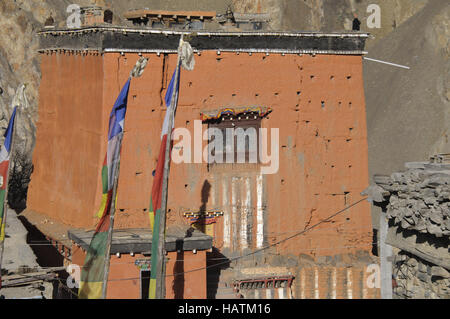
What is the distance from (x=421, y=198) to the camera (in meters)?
13.7

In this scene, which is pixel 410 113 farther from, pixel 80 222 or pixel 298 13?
pixel 80 222

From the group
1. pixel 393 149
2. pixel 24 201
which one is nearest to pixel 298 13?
pixel 393 149

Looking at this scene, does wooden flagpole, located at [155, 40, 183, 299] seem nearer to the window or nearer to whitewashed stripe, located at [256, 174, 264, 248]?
the window

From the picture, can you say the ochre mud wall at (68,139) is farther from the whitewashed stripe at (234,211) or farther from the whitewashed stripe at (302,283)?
the whitewashed stripe at (302,283)

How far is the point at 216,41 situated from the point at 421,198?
1072cm

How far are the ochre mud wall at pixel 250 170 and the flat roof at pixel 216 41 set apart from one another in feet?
0.86

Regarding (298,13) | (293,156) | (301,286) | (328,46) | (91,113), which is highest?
(298,13)

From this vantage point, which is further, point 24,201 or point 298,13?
point 298,13

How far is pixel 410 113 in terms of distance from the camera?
47719mm

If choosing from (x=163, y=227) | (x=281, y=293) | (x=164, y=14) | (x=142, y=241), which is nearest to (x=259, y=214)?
A: (x=281, y=293)

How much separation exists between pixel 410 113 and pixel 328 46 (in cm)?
2613

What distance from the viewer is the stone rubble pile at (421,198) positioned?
1301 centimetres

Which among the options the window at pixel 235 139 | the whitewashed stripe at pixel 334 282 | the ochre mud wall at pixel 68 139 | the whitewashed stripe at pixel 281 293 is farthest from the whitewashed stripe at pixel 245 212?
the ochre mud wall at pixel 68 139

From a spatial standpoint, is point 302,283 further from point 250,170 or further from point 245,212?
point 250,170
